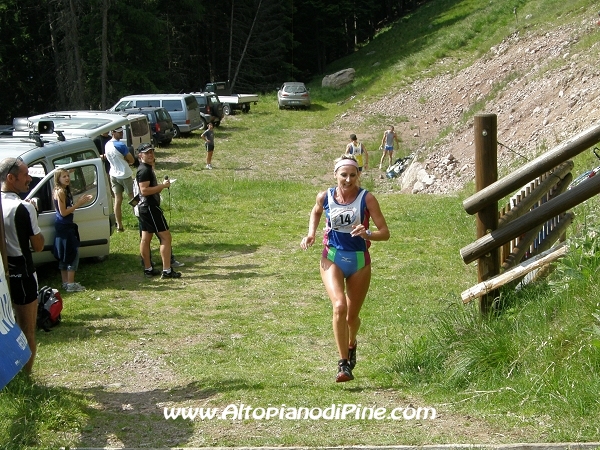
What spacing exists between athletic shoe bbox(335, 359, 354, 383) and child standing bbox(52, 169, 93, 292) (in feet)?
17.5

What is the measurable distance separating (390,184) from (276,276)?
13.1 meters

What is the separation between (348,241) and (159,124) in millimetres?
24733

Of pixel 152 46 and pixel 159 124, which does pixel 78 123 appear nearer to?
pixel 159 124

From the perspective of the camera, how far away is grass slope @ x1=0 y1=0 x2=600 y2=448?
5.28 meters

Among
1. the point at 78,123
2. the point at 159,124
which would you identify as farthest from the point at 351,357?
the point at 159,124

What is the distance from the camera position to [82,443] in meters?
5.34

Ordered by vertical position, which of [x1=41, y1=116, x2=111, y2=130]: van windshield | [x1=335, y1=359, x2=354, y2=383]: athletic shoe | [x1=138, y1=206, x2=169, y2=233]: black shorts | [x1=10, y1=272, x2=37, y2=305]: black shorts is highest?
[x1=41, y1=116, x2=111, y2=130]: van windshield

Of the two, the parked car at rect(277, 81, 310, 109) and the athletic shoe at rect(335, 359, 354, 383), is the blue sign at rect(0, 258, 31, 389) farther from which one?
the parked car at rect(277, 81, 310, 109)

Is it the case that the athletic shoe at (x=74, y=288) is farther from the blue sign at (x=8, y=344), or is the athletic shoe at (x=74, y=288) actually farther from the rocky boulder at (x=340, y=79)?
the rocky boulder at (x=340, y=79)

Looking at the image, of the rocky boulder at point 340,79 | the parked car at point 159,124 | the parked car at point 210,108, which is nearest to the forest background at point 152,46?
the rocky boulder at point 340,79

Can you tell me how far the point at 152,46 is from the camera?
1965 inches

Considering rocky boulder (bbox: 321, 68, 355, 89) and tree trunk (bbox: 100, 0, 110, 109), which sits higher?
tree trunk (bbox: 100, 0, 110, 109)

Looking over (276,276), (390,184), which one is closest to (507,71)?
(390,184)

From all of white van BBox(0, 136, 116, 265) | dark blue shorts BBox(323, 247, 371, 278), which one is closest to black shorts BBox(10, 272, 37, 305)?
dark blue shorts BBox(323, 247, 371, 278)
